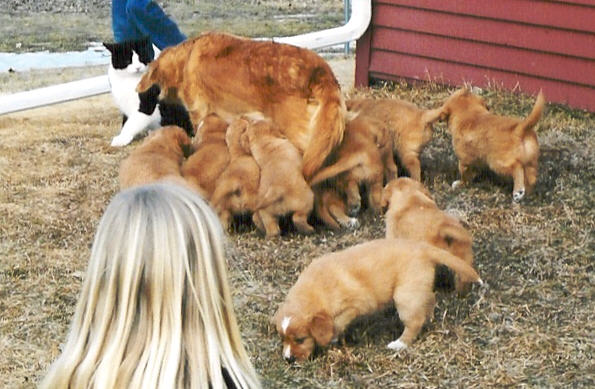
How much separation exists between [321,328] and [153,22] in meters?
4.58

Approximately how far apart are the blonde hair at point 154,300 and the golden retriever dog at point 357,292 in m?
1.82

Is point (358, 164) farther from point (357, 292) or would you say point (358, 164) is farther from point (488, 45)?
point (488, 45)

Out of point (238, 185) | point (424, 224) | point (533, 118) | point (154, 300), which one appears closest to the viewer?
point (154, 300)

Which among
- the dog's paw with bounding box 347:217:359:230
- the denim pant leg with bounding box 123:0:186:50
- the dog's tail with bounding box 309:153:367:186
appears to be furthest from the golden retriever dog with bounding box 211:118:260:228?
the denim pant leg with bounding box 123:0:186:50

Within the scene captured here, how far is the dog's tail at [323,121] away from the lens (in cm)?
662

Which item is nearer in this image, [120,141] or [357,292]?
[357,292]

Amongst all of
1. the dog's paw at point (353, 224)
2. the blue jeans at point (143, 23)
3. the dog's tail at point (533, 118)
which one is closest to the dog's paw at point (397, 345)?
the dog's paw at point (353, 224)

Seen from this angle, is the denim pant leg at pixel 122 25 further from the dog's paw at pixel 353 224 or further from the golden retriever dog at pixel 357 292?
the golden retriever dog at pixel 357 292

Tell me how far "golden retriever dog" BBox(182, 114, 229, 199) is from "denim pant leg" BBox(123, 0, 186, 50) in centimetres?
233

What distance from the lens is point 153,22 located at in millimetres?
9172

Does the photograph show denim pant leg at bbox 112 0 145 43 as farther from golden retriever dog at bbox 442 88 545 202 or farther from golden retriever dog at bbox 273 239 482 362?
golden retriever dog at bbox 273 239 482 362

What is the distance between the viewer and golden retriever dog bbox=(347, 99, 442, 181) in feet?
23.8

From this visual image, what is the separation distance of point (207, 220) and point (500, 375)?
2.30m

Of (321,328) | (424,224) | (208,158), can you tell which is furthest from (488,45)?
(321,328)
